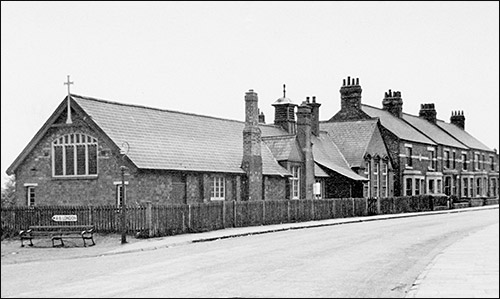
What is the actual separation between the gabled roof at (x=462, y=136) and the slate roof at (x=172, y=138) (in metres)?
39.7

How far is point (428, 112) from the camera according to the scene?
7838 cm

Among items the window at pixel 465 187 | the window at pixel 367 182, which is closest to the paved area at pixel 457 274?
the window at pixel 367 182

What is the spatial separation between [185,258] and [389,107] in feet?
174

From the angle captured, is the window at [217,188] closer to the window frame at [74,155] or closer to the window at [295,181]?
the window frame at [74,155]

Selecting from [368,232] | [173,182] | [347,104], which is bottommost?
[368,232]

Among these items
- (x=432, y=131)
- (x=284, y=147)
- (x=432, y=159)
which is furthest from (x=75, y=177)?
(x=432, y=131)

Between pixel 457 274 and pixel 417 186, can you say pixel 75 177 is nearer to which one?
pixel 457 274

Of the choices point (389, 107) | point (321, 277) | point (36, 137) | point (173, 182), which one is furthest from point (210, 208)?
point (389, 107)

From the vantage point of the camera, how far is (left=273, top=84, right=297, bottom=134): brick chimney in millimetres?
55906

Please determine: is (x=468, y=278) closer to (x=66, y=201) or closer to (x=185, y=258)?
(x=185, y=258)

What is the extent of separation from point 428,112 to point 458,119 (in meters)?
10.7

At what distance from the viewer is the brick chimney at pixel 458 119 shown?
3425 inches

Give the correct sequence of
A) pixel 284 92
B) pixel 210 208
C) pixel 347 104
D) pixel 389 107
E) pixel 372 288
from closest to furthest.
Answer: pixel 372 288 < pixel 210 208 < pixel 284 92 < pixel 347 104 < pixel 389 107

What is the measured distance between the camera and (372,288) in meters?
13.2
